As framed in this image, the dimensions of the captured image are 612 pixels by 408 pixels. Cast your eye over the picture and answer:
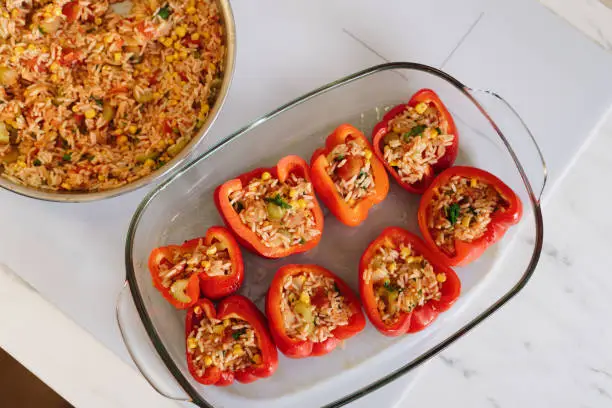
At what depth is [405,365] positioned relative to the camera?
131cm

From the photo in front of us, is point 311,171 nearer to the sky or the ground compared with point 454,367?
nearer to the sky

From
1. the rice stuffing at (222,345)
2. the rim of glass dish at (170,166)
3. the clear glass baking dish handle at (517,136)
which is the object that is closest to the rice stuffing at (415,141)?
the clear glass baking dish handle at (517,136)

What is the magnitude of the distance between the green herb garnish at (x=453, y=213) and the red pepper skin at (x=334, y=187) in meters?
0.14

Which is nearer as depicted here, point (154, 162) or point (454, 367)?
point (154, 162)

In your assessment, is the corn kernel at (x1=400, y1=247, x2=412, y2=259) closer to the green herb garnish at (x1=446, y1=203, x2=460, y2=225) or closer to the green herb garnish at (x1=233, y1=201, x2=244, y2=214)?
the green herb garnish at (x1=446, y1=203, x2=460, y2=225)

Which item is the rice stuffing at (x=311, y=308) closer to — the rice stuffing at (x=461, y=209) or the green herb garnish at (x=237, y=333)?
the green herb garnish at (x=237, y=333)

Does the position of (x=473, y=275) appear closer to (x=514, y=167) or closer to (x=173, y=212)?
(x=514, y=167)

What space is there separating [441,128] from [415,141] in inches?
2.9

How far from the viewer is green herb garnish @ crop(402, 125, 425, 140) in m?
1.29

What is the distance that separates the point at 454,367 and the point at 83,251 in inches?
36.8

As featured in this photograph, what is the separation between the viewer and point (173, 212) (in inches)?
52.5

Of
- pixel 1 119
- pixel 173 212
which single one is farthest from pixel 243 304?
pixel 1 119

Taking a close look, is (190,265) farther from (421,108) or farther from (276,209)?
(421,108)

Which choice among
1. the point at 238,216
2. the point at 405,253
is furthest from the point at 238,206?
the point at 405,253
